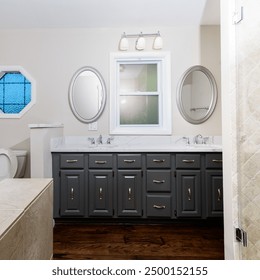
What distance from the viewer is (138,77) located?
3.17m

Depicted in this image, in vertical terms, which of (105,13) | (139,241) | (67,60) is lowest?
(139,241)

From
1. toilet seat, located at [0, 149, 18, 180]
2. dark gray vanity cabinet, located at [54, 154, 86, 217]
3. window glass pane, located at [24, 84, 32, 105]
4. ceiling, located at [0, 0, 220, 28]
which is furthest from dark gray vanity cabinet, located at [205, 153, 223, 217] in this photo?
window glass pane, located at [24, 84, 32, 105]

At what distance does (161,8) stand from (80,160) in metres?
2.00

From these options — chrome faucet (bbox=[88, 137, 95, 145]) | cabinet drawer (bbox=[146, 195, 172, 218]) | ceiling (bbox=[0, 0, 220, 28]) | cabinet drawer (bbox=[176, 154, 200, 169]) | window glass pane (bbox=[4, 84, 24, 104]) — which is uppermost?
ceiling (bbox=[0, 0, 220, 28])

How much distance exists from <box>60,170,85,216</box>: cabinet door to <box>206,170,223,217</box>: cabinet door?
1403 millimetres

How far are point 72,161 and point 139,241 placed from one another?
112 cm

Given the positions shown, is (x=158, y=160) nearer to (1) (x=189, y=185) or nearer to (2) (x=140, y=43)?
(1) (x=189, y=185)

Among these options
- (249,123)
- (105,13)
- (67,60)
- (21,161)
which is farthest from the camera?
(67,60)

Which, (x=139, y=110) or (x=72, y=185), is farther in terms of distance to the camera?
(x=139, y=110)

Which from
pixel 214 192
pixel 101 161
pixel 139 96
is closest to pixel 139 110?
pixel 139 96

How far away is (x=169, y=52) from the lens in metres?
3.08

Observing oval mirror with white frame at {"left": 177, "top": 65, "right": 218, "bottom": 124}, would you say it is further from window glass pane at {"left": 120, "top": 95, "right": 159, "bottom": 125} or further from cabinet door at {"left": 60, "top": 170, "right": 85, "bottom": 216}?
cabinet door at {"left": 60, "top": 170, "right": 85, "bottom": 216}

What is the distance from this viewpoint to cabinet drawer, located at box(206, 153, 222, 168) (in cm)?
255
